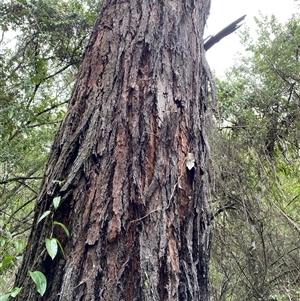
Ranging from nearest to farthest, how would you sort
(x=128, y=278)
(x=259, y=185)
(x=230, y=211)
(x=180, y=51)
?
1. (x=128, y=278)
2. (x=180, y=51)
3. (x=259, y=185)
4. (x=230, y=211)

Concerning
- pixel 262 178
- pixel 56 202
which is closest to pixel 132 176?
pixel 56 202

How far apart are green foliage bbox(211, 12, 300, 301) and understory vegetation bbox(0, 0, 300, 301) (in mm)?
12

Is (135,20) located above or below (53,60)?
below

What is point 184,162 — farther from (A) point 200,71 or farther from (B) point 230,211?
(B) point 230,211

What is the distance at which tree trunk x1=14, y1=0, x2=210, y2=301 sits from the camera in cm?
86

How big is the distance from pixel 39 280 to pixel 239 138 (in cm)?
344

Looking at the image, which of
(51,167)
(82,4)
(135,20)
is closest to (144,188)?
(51,167)

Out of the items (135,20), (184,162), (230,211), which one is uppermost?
(230,211)

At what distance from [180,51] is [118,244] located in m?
0.75

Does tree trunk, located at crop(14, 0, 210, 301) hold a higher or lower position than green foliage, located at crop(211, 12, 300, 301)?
lower

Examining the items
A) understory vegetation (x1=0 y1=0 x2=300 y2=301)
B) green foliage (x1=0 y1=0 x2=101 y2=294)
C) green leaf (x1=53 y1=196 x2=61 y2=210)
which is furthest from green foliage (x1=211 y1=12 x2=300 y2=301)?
green leaf (x1=53 y1=196 x2=61 y2=210)

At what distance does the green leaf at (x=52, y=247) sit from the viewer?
2.76 ft

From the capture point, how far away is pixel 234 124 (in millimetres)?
4195

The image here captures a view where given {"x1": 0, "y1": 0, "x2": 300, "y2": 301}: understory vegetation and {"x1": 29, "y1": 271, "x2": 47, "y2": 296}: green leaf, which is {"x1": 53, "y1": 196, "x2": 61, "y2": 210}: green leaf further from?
{"x1": 0, "y1": 0, "x2": 300, "y2": 301}: understory vegetation
